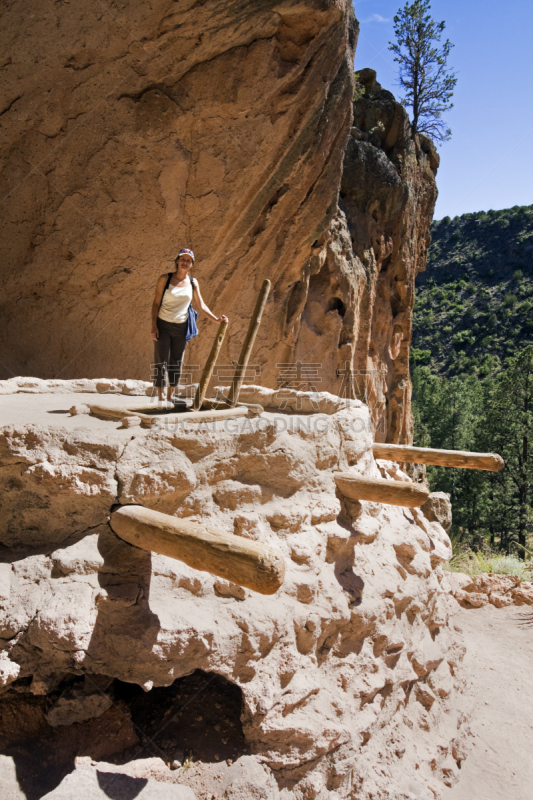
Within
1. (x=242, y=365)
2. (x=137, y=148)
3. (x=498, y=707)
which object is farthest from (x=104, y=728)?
(x=137, y=148)

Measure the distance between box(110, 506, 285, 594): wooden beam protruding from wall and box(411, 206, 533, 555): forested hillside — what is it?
7261mm

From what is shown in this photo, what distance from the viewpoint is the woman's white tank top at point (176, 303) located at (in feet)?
11.8

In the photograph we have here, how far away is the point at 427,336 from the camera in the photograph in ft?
103

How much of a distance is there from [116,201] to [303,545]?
13.8ft

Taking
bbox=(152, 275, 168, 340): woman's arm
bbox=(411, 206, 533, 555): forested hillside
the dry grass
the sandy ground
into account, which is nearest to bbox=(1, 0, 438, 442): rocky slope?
the sandy ground

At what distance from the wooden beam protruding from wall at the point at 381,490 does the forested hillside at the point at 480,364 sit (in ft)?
19.7

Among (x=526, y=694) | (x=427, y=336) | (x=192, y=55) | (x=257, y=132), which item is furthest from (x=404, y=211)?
(x=427, y=336)

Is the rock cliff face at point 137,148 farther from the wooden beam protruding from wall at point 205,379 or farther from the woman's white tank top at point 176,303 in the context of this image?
the wooden beam protruding from wall at point 205,379

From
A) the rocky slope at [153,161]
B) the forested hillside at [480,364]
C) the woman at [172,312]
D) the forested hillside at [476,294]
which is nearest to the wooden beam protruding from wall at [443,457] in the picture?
the woman at [172,312]

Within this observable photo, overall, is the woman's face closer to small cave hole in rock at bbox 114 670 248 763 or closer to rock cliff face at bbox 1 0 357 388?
rock cliff face at bbox 1 0 357 388

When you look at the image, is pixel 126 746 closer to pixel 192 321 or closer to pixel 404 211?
pixel 192 321

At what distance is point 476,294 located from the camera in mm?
32906

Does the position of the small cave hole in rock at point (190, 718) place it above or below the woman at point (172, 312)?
below

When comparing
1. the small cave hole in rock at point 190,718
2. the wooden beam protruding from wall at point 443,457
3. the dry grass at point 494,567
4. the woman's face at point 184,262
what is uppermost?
the woman's face at point 184,262
